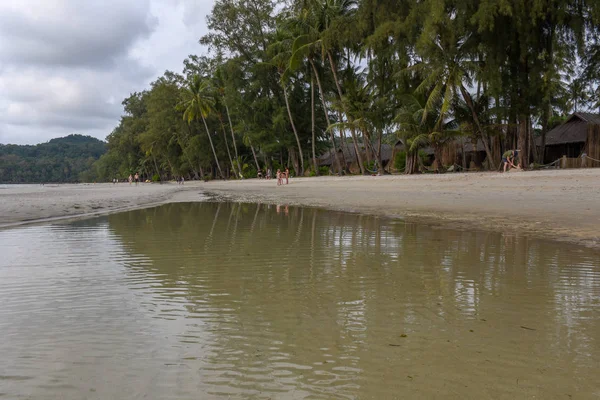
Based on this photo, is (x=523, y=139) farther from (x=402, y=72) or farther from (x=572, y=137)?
(x=572, y=137)

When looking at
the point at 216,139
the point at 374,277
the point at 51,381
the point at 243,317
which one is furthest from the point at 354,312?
the point at 216,139

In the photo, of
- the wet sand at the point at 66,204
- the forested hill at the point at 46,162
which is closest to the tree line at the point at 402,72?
the wet sand at the point at 66,204

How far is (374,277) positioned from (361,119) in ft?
68.7

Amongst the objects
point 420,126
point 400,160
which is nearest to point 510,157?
point 420,126

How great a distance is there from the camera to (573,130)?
1010 inches

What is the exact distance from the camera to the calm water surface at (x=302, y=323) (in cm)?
159

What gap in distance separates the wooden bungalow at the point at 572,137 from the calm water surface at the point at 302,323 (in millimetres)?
24807

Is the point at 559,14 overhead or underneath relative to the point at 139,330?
overhead

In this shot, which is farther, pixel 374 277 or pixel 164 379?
pixel 374 277

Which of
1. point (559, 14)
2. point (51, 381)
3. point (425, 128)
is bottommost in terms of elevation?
point (51, 381)

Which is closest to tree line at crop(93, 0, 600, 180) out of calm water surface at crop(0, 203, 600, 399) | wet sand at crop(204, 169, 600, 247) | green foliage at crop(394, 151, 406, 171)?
green foliage at crop(394, 151, 406, 171)

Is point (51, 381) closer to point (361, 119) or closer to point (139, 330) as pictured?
point (139, 330)

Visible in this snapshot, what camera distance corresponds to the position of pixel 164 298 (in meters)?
2.80

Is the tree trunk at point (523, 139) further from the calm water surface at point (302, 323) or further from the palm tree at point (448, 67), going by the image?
the calm water surface at point (302, 323)
